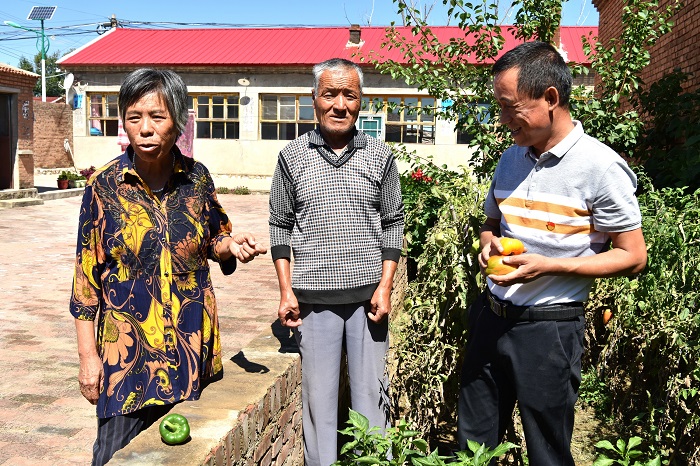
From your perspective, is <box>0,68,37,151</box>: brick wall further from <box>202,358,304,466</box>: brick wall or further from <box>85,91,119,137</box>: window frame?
<box>202,358,304,466</box>: brick wall

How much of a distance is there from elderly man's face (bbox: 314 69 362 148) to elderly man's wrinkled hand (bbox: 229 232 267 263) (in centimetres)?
64

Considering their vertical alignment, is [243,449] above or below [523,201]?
below

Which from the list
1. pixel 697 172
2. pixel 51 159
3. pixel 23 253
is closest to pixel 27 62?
pixel 51 159

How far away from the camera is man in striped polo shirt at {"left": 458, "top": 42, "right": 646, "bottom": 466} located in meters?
2.08

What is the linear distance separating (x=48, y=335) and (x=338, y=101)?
4.46 metres

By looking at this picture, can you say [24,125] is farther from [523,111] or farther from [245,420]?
[523,111]

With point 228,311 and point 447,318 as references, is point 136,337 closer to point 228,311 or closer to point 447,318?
point 447,318

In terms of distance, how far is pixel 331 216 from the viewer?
264cm

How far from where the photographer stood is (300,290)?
2.69 metres

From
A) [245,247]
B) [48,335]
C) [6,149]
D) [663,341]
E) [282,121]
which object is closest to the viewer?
[245,247]

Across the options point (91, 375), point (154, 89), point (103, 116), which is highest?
point (103, 116)

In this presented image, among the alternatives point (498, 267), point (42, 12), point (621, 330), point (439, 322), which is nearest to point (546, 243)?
point (498, 267)

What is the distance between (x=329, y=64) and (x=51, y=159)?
27045 millimetres

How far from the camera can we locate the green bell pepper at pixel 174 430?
200 cm
